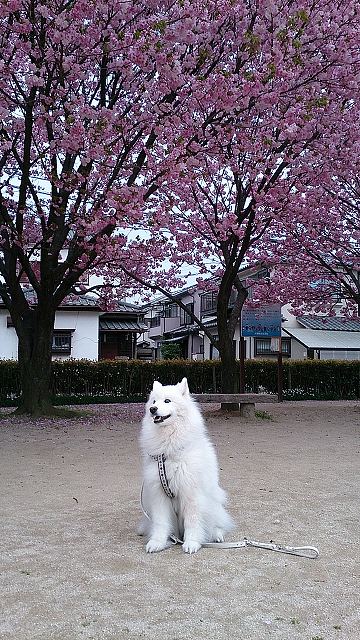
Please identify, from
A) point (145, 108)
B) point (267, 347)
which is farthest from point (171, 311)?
point (145, 108)

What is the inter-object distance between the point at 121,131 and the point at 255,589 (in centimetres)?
798

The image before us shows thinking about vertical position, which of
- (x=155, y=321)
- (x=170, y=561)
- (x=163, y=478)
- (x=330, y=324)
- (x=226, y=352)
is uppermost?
(x=155, y=321)

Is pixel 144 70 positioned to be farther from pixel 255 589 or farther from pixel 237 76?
pixel 255 589

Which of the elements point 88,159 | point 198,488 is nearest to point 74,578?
point 198,488

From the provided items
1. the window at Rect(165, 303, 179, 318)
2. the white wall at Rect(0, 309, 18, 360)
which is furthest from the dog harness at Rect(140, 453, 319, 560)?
the window at Rect(165, 303, 179, 318)

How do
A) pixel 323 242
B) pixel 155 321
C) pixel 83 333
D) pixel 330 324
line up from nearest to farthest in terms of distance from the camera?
pixel 323 242
pixel 83 333
pixel 330 324
pixel 155 321

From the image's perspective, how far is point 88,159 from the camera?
31.4 ft

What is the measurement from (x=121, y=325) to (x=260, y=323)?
1111cm

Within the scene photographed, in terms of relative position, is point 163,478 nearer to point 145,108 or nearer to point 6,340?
point 145,108

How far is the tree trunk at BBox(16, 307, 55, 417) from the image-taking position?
12.1 meters

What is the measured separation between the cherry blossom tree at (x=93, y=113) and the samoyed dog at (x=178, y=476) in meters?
5.74

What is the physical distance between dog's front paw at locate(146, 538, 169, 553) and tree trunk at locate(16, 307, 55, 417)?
859 centimetres

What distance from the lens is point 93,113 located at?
364 inches

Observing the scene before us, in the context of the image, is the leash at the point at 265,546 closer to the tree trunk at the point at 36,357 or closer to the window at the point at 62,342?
the tree trunk at the point at 36,357
